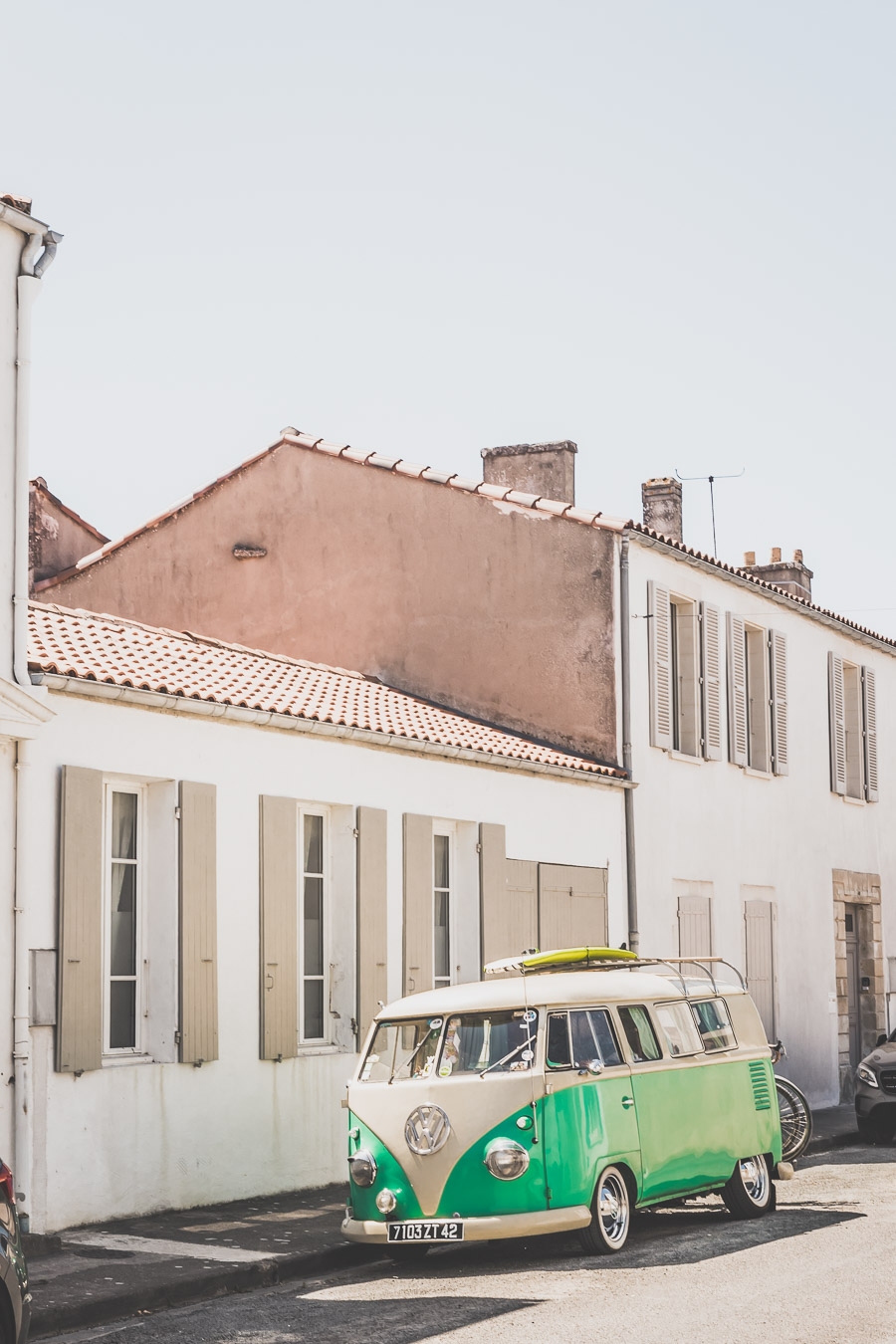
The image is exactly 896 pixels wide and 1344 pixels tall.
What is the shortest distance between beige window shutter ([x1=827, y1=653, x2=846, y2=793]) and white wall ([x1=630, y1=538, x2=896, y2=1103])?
0.56ft

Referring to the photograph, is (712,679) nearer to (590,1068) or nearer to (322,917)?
(322,917)

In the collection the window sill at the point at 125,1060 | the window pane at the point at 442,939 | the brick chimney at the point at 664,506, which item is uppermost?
the brick chimney at the point at 664,506

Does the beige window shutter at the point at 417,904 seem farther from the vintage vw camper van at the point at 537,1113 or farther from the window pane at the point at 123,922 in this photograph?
the window pane at the point at 123,922

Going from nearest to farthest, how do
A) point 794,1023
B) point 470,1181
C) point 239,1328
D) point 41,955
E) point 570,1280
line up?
point 239,1328 → point 570,1280 → point 470,1181 → point 41,955 → point 794,1023

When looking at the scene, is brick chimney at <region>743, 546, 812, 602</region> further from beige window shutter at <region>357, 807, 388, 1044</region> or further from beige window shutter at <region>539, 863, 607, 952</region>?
beige window shutter at <region>357, 807, 388, 1044</region>

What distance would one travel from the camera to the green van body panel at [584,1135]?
33.1ft

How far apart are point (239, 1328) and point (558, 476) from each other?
13.8 metres

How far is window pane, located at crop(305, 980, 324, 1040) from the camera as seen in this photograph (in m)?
13.7

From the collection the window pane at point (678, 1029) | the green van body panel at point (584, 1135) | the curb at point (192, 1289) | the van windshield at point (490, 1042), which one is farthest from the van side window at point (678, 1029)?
the curb at point (192, 1289)

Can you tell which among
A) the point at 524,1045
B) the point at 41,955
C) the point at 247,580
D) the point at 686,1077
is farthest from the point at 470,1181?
the point at 247,580

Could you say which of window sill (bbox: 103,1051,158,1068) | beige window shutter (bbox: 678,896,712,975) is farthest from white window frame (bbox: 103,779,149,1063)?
beige window shutter (bbox: 678,896,712,975)

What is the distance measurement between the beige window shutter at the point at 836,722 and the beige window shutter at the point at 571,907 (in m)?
7.23

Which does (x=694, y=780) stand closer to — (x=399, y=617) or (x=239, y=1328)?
(x=399, y=617)

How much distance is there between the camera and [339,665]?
19625 mm
